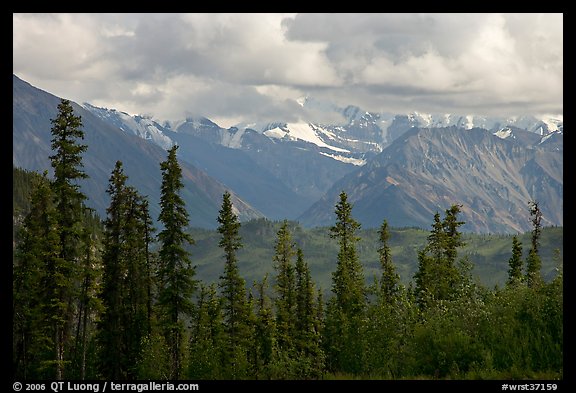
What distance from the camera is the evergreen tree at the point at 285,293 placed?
5762cm

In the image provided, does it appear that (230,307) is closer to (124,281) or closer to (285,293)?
(285,293)

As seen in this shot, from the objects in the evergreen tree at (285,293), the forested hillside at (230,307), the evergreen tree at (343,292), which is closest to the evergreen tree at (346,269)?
the evergreen tree at (343,292)

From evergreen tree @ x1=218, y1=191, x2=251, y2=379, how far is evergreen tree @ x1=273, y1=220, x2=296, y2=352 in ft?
11.2

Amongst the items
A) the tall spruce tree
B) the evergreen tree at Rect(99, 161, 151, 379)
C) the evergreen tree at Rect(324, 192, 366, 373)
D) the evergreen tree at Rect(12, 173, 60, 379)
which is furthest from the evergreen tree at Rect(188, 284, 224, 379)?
the evergreen tree at Rect(12, 173, 60, 379)

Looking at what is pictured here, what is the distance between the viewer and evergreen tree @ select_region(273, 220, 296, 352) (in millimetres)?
57625

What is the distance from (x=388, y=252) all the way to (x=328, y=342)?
19168 millimetres

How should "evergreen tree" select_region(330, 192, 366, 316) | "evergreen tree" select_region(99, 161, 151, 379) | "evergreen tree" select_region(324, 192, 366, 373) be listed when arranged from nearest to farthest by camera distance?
"evergreen tree" select_region(99, 161, 151, 379)
"evergreen tree" select_region(324, 192, 366, 373)
"evergreen tree" select_region(330, 192, 366, 316)

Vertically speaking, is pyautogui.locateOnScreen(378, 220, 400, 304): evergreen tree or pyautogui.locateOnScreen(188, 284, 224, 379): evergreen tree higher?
pyautogui.locateOnScreen(378, 220, 400, 304): evergreen tree

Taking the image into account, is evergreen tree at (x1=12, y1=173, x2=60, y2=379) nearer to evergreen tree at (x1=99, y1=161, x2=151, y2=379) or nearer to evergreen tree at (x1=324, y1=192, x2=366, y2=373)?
evergreen tree at (x1=99, y1=161, x2=151, y2=379)

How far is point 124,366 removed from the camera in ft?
175

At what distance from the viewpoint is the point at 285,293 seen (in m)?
60.0
